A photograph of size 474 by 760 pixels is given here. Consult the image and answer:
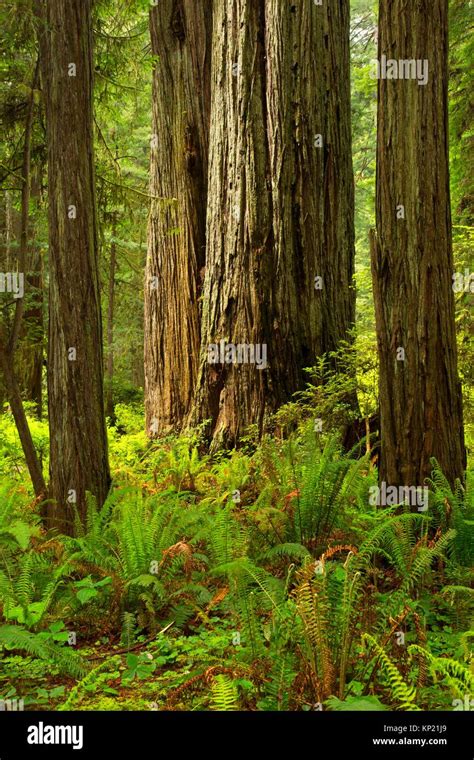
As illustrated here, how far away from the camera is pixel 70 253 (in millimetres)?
5340

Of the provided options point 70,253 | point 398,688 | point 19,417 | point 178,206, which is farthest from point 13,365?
point 178,206

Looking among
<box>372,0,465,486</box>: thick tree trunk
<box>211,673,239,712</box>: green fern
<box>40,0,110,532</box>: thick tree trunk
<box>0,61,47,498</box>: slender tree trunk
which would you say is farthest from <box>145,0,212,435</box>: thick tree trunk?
<box>211,673,239,712</box>: green fern

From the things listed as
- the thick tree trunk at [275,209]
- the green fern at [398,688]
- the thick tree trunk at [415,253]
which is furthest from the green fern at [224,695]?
the thick tree trunk at [275,209]

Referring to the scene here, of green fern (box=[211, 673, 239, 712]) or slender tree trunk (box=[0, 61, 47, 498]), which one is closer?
green fern (box=[211, 673, 239, 712])

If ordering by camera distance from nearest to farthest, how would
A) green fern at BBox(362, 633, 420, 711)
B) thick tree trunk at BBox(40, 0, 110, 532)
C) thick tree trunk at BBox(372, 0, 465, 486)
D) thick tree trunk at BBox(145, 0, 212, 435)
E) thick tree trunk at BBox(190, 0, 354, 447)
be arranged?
1. green fern at BBox(362, 633, 420, 711)
2. thick tree trunk at BBox(372, 0, 465, 486)
3. thick tree trunk at BBox(40, 0, 110, 532)
4. thick tree trunk at BBox(190, 0, 354, 447)
5. thick tree trunk at BBox(145, 0, 212, 435)

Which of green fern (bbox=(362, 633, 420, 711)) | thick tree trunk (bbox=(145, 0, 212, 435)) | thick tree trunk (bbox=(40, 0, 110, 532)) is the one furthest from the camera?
thick tree trunk (bbox=(145, 0, 212, 435))

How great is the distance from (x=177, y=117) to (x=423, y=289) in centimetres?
607

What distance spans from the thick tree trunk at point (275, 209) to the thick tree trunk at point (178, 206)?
986 mm

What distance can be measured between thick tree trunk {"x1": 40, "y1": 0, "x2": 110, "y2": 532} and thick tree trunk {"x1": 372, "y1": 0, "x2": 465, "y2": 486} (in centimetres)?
225

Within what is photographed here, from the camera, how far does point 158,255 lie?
31.1 ft

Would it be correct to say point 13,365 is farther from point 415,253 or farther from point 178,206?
point 178,206

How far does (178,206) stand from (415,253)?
513 centimetres

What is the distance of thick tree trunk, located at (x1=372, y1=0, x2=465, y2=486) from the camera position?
15.0 feet

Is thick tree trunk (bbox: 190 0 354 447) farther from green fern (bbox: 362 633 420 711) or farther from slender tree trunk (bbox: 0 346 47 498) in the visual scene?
green fern (bbox: 362 633 420 711)
